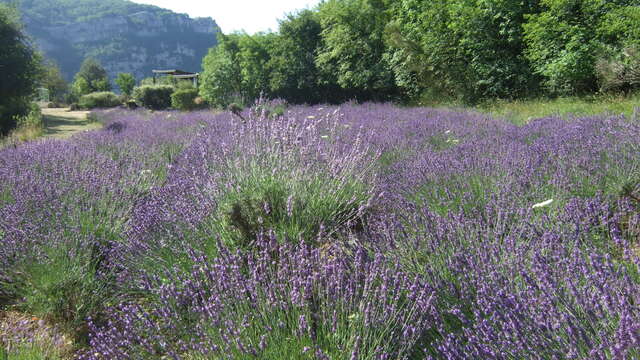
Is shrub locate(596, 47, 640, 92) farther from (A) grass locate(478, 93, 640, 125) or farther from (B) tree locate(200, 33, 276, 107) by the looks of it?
(B) tree locate(200, 33, 276, 107)

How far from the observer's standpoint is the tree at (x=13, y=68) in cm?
1182

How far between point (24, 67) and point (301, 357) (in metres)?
14.2

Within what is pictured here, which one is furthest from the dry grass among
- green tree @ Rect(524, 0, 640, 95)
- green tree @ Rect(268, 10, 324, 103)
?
green tree @ Rect(268, 10, 324, 103)

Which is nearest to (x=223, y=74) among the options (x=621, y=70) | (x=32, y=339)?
(x=621, y=70)

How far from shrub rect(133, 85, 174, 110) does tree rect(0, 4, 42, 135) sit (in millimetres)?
11262

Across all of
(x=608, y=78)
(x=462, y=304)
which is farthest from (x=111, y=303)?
(x=608, y=78)

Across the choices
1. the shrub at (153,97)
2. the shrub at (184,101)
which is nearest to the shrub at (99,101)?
the shrub at (153,97)

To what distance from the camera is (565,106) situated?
27.7 feet

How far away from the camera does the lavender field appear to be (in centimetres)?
140

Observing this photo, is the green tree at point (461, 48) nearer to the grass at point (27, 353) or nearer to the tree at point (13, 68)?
the tree at point (13, 68)

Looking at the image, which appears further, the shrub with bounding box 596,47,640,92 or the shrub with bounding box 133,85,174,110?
the shrub with bounding box 133,85,174,110

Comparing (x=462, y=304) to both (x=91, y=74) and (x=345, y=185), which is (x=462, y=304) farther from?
(x=91, y=74)

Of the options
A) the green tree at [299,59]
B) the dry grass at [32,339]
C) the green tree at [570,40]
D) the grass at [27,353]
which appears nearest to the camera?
the grass at [27,353]

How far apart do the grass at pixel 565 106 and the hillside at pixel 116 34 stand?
143089 millimetres
